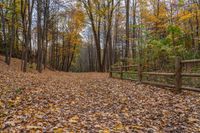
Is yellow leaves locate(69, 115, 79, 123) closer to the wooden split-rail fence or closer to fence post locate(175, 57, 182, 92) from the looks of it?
the wooden split-rail fence

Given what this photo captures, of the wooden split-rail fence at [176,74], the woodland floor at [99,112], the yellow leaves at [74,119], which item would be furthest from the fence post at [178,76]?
the yellow leaves at [74,119]

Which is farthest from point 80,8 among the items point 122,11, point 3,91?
point 3,91

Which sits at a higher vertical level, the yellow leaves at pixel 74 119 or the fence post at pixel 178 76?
the fence post at pixel 178 76

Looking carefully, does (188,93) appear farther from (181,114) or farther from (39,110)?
(39,110)

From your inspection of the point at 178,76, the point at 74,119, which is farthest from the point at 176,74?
the point at 74,119

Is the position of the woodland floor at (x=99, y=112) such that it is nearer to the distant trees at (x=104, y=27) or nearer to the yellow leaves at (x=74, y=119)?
the yellow leaves at (x=74, y=119)

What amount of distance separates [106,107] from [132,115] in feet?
2.97

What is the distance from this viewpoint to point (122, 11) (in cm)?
3106

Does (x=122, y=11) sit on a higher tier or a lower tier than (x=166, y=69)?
higher

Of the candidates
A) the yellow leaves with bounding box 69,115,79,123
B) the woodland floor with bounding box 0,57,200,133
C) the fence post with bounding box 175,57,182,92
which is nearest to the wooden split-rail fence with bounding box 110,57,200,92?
the fence post with bounding box 175,57,182,92

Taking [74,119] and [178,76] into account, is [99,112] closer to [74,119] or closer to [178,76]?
[74,119]

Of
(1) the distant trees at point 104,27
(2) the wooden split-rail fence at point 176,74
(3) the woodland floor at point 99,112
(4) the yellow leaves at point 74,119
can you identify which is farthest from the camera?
(1) the distant trees at point 104,27

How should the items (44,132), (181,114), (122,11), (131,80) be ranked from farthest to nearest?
(122,11) → (131,80) → (181,114) → (44,132)

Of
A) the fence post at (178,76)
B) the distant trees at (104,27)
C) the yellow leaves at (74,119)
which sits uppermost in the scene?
the distant trees at (104,27)
